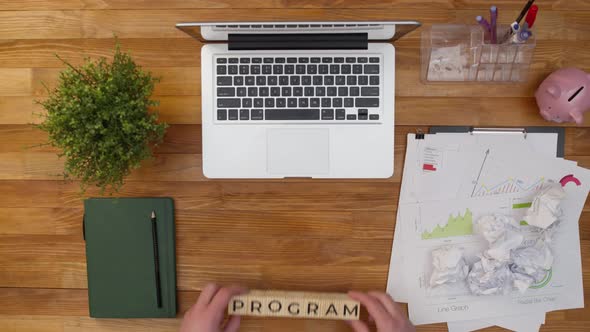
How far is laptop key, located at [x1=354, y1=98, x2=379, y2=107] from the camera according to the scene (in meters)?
0.89

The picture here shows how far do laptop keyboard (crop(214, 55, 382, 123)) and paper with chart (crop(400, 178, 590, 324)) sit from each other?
11.1 inches

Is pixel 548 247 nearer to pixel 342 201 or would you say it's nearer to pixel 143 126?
pixel 342 201

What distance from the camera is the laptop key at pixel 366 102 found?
2.90 ft

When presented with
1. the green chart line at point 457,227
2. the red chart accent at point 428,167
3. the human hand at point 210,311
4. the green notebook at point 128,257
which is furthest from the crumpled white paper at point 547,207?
the green notebook at point 128,257

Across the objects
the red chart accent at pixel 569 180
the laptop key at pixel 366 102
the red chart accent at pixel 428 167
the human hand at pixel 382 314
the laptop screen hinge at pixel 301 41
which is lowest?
the human hand at pixel 382 314

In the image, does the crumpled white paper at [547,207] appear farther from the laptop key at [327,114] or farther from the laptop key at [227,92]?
the laptop key at [227,92]

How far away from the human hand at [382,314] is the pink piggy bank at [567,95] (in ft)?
1.79

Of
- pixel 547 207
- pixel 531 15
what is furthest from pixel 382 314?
pixel 531 15

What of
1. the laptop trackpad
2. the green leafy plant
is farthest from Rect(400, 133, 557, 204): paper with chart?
the green leafy plant

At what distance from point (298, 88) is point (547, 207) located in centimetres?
62

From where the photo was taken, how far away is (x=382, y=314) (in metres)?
0.91

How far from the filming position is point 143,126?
0.83 metres

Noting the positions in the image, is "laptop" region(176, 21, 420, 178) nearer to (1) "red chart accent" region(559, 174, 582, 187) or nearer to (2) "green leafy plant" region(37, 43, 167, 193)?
(2) "green leafy plant" region(37, 43, 167, 193)

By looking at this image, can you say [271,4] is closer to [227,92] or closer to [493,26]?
[227,92]
